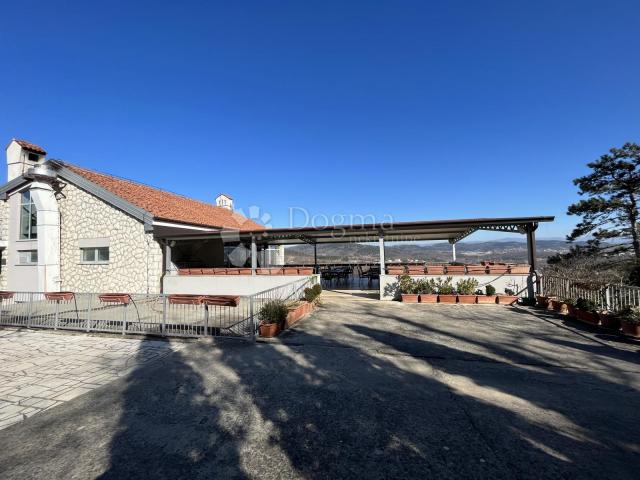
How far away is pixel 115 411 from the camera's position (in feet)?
13.5

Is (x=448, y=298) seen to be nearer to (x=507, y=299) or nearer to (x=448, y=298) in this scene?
(x=448, y=298)

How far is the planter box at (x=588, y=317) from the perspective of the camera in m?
8.65

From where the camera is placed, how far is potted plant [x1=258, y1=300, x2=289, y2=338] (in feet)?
24.9

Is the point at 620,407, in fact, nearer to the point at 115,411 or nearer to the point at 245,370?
the point at 245,370

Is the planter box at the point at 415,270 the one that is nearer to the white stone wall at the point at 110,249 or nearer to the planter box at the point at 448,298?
the planter box at the point at 448,298

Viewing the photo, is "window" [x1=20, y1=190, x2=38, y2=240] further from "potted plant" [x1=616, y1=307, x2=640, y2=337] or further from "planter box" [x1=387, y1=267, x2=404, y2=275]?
"potted plant" [x1=616, y1=307, x2=640, y2=337]

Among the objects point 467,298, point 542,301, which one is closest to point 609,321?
point 542,301

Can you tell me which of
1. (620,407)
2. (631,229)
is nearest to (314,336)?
(620,407)

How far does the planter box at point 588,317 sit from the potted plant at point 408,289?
5.32 meters

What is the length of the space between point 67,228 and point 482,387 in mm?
20169

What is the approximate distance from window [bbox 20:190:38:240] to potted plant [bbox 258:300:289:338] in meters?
16.2

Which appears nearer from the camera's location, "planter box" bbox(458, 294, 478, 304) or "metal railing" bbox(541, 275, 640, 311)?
"metal railing" bbox(541, 275, 640, 311)

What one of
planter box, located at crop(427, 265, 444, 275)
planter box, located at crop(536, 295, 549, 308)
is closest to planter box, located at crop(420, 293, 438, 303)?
planter box, located at crop(427, 265, 444, 275)

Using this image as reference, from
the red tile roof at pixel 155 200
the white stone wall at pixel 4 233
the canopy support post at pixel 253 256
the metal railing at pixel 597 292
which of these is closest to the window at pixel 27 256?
the white stone wall at pixel 4 233
